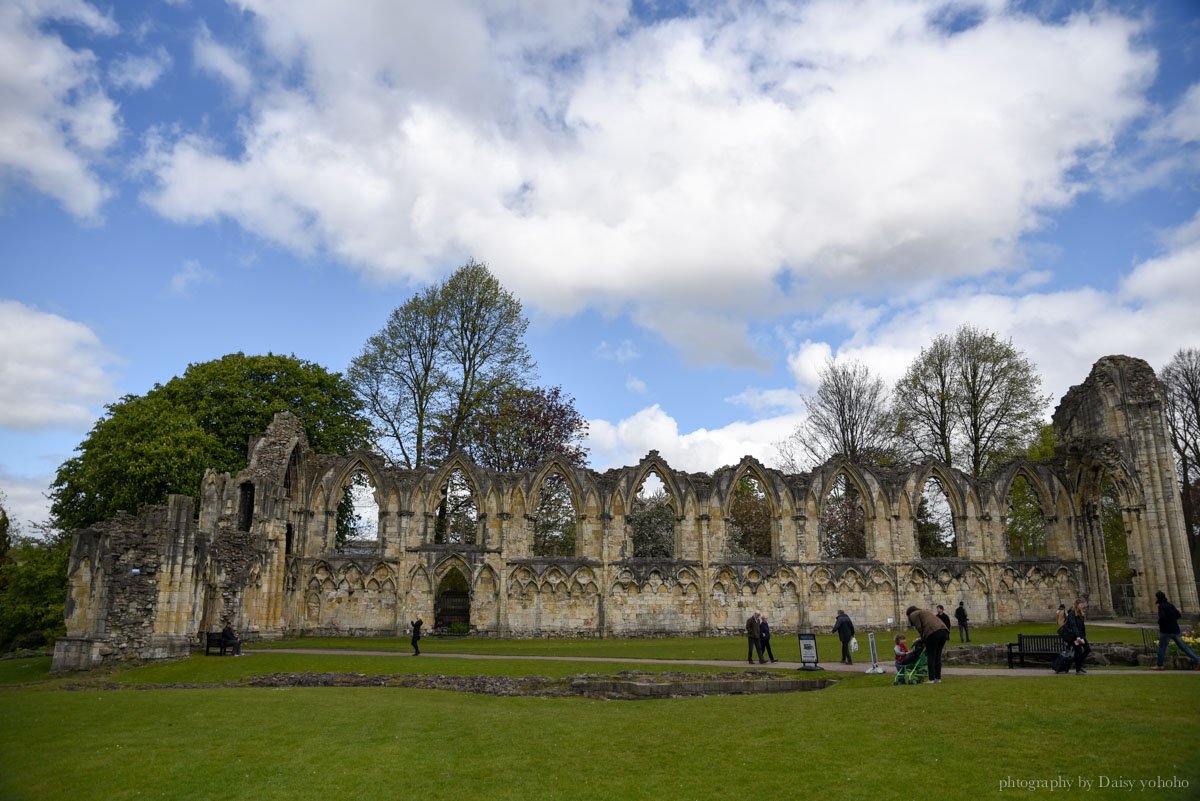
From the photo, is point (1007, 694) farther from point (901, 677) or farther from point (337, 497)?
point (337, 497)

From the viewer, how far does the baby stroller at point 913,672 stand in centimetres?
1423

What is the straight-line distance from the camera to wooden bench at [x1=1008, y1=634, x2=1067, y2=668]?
16.8m

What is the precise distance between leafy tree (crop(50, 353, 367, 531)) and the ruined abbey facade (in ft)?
12.1

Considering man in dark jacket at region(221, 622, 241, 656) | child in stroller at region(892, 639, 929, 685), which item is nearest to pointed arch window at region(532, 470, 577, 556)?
man in dark jacket at region(221, 622, 241, 656)

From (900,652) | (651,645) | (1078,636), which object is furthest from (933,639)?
(651,645)

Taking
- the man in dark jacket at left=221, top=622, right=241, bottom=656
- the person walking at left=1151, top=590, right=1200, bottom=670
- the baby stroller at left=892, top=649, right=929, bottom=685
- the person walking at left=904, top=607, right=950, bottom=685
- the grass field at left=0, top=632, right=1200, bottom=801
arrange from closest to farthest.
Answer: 1. the grass field at left=0, top=632, right=1200, bottom=801
2. the person walking at left=904, top=607, right=950, bottom=685
3. the baby stroller at left=892, top=649, right=929, bottom=685
4. the person walking at left=1151, top=590, right=1200, bottom=670
5. the man in dark jacket at left=221, top=622, right=241, bottom=656

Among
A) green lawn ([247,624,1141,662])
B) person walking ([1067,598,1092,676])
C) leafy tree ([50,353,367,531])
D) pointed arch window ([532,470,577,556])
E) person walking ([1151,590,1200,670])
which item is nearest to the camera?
person walking ([1067,598,1092,676])

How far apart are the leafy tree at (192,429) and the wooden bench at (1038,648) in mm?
29847

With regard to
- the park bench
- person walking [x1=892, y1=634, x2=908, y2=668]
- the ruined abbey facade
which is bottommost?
the park bench

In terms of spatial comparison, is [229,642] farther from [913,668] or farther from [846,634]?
[913,668]

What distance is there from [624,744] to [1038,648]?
11.8 m

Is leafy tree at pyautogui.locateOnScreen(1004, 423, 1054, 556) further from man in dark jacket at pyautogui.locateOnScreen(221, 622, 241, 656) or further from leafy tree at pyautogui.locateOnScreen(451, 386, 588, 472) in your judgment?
man in dark jacket at pyautogui.locateOnScreen(221, 622, 241, 656)

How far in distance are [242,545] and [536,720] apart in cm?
1785

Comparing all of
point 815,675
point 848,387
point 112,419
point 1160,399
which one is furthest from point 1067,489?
point 112,419
